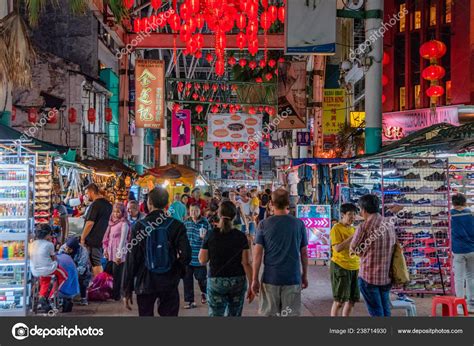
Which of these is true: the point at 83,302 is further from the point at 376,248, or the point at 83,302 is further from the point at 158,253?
the point at 376,248

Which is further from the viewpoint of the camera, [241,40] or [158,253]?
[241,40]

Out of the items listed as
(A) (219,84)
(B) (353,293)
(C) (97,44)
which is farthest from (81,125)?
(B) (353,293)

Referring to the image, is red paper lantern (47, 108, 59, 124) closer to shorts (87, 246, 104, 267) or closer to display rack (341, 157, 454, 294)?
shorts (87, 246, 104, 267)

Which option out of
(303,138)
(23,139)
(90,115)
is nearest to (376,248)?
(23,139)

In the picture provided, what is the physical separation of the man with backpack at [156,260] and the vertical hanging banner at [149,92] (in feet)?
56.7

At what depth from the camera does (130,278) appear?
7.25 m

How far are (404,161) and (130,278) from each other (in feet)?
26.0

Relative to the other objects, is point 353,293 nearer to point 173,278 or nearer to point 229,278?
point 229,278

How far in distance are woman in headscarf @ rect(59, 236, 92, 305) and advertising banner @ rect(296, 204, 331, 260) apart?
6.87m

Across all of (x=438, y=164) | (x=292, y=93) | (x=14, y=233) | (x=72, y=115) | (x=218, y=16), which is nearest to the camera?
(x=14, y=233)

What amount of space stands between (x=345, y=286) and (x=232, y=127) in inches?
863

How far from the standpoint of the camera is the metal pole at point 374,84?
55.0ft

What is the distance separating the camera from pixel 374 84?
17.0 m

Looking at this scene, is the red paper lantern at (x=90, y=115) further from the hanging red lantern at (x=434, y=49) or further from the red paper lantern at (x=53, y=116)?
the hanging red lantern at (x=434, y=49)
